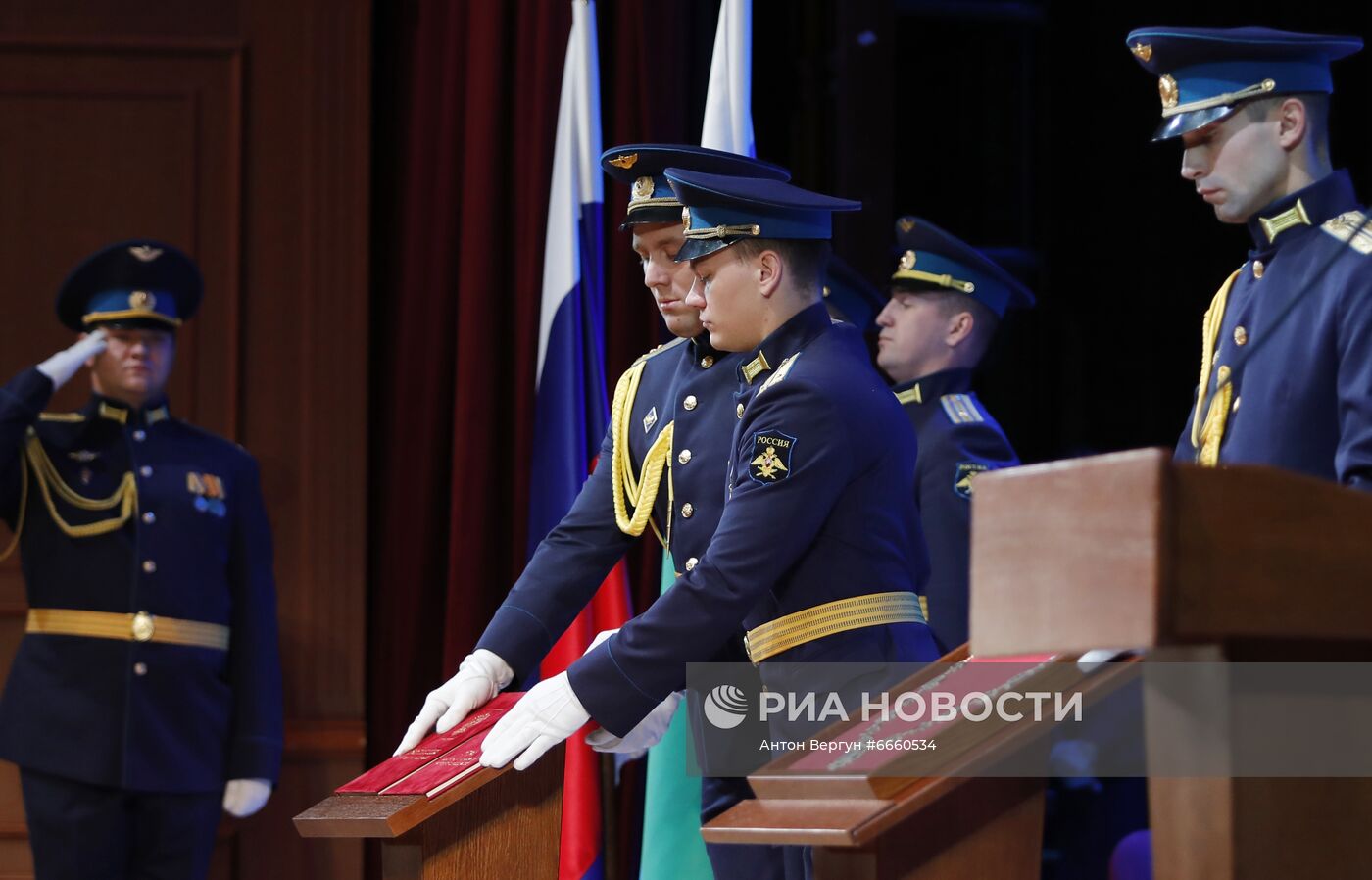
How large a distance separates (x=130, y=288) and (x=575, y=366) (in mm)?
1027

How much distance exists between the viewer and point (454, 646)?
4.04 meters

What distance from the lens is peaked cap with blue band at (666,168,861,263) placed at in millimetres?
2275

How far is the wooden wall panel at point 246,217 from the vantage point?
414cm

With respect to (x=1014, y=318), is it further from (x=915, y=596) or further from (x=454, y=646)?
(x=915, y=596)

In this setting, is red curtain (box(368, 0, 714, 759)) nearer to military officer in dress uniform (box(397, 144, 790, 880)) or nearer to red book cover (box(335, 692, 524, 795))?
military officer in dress uniform (box(397, 144, 790, 880))

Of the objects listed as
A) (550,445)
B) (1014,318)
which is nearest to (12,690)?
(550,445)

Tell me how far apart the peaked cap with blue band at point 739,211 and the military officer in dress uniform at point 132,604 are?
6.25ft

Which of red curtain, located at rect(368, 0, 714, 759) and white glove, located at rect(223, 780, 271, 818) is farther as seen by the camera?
red curtain, located at rect(368, 0, 714, 759)

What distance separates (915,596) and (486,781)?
62 cm

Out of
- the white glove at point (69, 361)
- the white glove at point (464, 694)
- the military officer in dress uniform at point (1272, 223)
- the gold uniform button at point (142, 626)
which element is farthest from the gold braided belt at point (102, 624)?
the military officer in dress uniform at point (1272, 223)

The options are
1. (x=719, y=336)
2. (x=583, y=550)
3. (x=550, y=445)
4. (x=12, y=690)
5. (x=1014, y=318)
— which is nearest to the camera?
(x=719, y=336)

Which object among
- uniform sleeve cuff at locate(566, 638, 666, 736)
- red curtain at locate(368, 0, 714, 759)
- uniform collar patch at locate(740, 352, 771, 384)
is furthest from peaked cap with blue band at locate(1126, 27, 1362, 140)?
red curtain at locate(368, 0, 714, 759)

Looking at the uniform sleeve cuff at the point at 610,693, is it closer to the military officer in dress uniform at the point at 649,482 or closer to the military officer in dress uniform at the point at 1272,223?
the military officer in dress uniform at the point at 649,482

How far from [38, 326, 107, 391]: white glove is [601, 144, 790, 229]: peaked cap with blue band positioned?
1582mm
